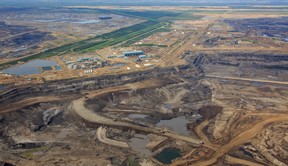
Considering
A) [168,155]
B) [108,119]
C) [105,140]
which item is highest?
[108,119]

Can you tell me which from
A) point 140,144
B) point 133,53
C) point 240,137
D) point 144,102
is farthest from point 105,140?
point 133,53

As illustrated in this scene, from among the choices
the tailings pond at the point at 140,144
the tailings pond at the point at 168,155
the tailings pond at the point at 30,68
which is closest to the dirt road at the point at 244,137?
the tailings pond at the point at 168,155

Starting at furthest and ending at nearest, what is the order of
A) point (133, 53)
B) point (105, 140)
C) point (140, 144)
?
point (133, 53)
point (105, 140)
point (140, 144)

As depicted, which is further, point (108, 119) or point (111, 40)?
point (111, 40)

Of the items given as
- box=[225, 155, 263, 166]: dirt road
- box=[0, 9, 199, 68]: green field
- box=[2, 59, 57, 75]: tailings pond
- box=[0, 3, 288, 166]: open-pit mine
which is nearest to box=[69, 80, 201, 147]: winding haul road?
box=[0, 3, 288, 166]: open-pit mine

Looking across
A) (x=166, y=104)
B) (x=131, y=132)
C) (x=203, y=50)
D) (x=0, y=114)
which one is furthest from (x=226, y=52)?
(x=0, y=114)

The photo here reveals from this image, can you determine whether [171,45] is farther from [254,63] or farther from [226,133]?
[226,133]

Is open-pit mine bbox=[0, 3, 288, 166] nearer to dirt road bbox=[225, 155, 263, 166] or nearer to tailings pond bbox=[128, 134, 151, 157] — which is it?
tailings pond bbox=[128, 134, 151, 157]

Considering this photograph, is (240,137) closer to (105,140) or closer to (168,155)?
(168,155)
